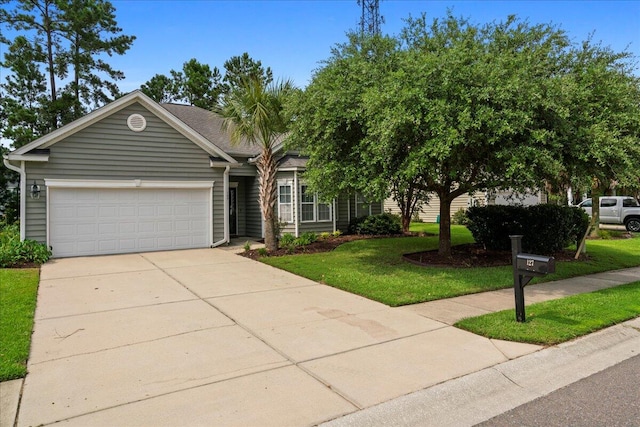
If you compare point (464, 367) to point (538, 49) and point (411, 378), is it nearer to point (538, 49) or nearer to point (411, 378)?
point (411, 378)

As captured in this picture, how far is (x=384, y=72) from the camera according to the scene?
28.4 ft

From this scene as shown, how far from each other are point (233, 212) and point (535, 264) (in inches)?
557

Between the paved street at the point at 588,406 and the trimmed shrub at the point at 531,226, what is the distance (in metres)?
7.86

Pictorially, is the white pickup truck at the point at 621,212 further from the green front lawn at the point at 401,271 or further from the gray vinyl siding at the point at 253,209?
the gray vinyl siding at the point at 253,209

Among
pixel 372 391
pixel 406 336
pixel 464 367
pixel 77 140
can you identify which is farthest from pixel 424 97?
pixel 77 140

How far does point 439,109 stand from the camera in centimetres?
711

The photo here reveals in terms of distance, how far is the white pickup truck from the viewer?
20656 mm

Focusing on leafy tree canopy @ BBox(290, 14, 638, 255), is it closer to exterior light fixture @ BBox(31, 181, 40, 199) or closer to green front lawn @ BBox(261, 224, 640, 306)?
green front lawn @ BBox(261, 224, 640, 306)

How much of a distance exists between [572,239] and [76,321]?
43.4 feet

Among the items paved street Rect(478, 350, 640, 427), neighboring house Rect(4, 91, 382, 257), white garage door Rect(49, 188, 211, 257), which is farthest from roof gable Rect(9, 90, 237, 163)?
paved street Rect(478, 350, 640, 427)

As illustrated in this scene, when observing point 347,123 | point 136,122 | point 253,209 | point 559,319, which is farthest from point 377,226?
point 559,319

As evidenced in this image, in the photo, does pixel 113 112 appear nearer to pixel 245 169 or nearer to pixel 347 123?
pixel 245 169

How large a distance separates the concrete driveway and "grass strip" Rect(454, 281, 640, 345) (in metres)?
0.28

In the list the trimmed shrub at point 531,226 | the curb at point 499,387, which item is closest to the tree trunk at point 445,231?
the trimmed shrub at point 531,226
